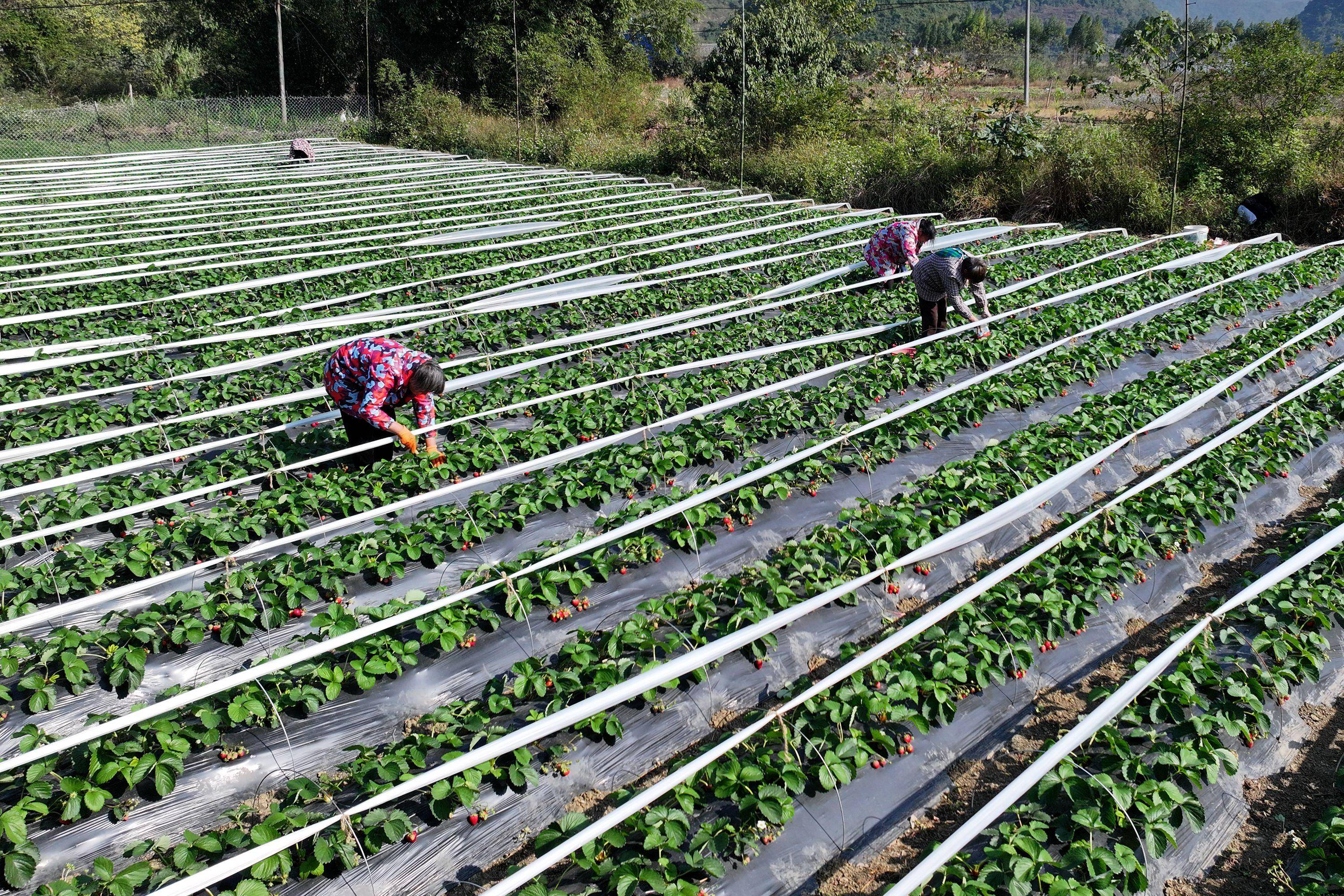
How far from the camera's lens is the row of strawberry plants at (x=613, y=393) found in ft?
18.7

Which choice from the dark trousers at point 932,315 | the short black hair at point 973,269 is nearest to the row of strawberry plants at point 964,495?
the short black hair at point 973,269

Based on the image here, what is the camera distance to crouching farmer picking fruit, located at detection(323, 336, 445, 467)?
567 centimetres

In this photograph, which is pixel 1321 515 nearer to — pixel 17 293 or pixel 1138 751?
pixel 1138 751

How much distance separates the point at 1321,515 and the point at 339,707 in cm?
571

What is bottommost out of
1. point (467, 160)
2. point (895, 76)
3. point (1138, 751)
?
point (1138, 751)

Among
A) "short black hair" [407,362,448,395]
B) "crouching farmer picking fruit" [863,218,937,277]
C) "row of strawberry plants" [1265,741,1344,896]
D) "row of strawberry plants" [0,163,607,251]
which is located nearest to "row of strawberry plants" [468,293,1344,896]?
"row of strawberry plants" [1265,741,1344,896]

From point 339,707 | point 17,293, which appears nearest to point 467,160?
point 17,293

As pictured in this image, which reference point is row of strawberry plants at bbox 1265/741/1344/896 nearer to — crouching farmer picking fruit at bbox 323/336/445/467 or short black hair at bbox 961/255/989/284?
crouching farmer picking fruit at bbox 323/336/445/467

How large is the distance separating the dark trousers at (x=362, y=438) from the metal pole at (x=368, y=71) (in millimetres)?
26836

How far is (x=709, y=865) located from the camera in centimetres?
323

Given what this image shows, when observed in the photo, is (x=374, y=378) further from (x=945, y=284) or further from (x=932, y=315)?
(x=932, y=315)

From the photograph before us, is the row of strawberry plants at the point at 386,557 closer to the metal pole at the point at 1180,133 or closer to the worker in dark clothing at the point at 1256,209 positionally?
the metal pole at the point at 1180,133

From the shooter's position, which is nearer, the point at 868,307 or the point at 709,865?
the point at 709,865

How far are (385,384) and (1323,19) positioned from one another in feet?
545
